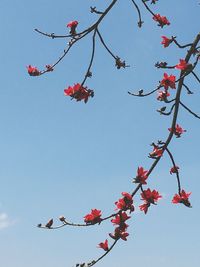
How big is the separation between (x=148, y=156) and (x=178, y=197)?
26.3 inches

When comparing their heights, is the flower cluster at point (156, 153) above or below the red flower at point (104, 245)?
above

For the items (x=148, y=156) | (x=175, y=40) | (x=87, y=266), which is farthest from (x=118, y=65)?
(x=87, y=266)

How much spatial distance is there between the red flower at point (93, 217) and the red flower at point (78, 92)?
1.55 m

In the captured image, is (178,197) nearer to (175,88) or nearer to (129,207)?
(129,207)

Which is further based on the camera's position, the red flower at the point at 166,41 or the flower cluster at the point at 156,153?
the red flower at the point at 166,41

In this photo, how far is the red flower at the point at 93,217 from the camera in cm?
664

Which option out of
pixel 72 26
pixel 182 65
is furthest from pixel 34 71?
pixel 182 65

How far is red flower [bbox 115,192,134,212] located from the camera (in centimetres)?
657

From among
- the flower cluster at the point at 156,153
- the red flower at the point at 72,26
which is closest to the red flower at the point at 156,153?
the flower cluster at the point at 156,153

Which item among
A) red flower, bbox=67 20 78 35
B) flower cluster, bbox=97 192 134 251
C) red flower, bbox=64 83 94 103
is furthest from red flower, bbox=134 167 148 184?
red flower, bbox=67 20 78 35

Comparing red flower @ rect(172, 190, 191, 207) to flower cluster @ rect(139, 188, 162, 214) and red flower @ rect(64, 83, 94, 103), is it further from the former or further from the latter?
red flower @ rect(64, 83, 94, 103)

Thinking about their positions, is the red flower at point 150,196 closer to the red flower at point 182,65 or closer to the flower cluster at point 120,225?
the flower cluster at point 120,225

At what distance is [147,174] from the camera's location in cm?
665

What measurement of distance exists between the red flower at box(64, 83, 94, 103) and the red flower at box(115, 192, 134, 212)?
150cm
